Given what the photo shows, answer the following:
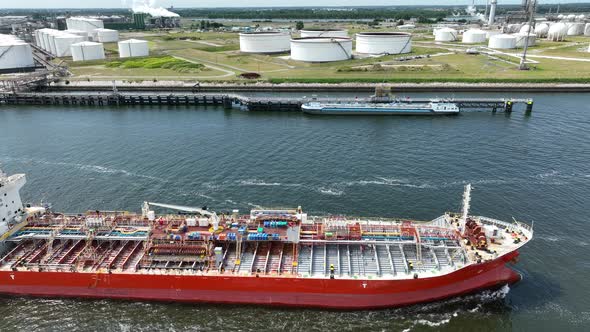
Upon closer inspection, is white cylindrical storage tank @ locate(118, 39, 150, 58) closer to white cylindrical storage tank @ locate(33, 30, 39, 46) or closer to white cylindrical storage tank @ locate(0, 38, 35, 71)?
white cylindrical storage tank @ locate(0, 38, 35, 71)

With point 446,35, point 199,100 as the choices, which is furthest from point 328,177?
point 446,35

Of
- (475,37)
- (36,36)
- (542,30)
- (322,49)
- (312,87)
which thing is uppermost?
(542,30)

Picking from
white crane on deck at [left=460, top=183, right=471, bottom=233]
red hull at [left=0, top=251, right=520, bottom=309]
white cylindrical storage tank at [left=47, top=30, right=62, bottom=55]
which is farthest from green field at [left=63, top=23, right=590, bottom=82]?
red hull at [left=0, top=251, right=520, bottom=309]

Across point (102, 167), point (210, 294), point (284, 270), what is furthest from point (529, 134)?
point (102, 167)

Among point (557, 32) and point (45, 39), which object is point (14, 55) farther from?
point (557, 32)

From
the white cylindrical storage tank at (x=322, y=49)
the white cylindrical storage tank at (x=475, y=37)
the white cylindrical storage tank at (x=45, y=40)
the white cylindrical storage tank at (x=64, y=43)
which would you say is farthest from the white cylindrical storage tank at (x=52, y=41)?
the white cylindrical storage tank at (x=475, y=37)

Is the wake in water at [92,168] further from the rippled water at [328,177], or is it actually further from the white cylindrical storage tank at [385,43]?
the white cylindrical storage tank at [385,43]
